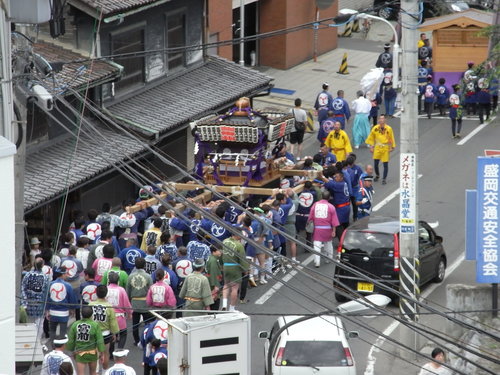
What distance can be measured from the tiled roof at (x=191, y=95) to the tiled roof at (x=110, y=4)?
240cm

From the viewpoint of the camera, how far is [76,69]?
24.4 meters

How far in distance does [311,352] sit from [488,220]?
13.8 feet

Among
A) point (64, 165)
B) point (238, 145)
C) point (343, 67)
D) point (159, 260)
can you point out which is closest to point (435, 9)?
point (343, 67)

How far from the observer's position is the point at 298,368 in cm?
1773

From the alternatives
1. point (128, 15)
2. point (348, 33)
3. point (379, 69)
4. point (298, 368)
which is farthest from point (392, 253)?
point (348, 33)

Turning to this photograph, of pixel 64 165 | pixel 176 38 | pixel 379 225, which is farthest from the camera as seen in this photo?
pixel 176 38

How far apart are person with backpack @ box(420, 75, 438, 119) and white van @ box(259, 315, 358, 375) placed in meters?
18.1

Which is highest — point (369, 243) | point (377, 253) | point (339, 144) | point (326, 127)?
point (369, 243)

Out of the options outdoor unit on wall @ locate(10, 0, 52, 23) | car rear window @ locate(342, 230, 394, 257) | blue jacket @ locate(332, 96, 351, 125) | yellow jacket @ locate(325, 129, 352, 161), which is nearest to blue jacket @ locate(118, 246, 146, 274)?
car rear window @ locate(342, 230, 394, 257)

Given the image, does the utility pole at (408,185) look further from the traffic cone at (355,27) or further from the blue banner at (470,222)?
the traffic cone at (355,27)

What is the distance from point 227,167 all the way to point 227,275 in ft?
16.3

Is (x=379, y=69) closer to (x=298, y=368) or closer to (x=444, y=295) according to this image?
(x=444, y=295)

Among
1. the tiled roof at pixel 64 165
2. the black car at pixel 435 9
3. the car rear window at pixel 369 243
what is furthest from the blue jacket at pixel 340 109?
the black car at pixel 435 9

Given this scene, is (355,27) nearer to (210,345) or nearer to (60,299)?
(60,299)
